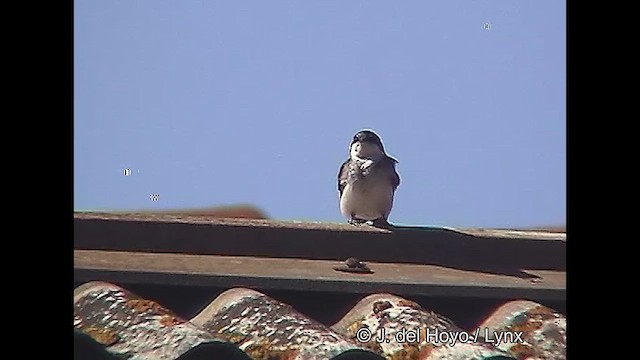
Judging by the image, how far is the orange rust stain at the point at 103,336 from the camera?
1.66m

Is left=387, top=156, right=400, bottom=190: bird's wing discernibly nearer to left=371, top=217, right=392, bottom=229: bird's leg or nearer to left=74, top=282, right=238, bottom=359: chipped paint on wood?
left=371, top=217, right=392, bottom=229: bird's leg

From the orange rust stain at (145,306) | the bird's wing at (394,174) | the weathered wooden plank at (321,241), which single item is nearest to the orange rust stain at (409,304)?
the weathered wooden plank at (321,241)

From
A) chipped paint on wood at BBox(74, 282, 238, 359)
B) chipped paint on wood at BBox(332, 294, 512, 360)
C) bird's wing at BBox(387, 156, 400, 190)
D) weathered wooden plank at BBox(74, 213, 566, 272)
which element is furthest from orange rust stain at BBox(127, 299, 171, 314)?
bird's wing at BBox(387, 156, 400, 190)

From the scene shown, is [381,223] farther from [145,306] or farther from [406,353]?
[145,306]

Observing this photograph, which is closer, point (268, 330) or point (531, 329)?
point (268, 330)

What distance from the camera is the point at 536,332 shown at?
1.80 meters

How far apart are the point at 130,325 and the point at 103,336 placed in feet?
0.15

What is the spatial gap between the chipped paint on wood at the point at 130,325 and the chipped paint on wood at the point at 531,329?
490 mm

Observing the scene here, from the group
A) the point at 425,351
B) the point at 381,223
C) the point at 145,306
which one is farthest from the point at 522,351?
the point at 145,306

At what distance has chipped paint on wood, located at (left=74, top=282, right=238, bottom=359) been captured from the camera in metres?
1.63

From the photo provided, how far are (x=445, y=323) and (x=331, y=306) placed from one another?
188 mm

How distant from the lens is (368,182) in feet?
6.63

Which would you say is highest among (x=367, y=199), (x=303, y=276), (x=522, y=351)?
(x=367, y=199)
